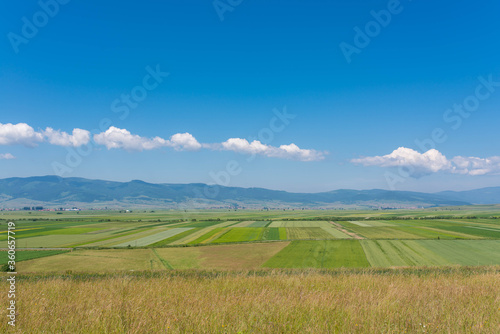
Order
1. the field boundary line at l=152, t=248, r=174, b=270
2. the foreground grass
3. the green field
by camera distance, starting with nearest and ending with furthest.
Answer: the foreground grass
the field boundary line at l=152, t=248, r=174, b=270
the green field

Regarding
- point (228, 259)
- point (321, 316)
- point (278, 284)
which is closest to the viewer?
point (321, 316)

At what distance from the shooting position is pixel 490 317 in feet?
16.0

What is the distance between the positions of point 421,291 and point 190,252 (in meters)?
48.0

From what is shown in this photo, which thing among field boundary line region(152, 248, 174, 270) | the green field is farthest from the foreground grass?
field boundary line region(152, 248, 174, 270)

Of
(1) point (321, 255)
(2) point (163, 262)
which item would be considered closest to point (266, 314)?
(2) point (163, 262)

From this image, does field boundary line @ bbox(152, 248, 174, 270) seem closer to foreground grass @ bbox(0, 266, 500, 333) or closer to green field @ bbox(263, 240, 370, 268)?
green field @ bbox(263, 240, 370, 268)

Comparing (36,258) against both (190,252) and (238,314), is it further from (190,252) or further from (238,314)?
(238,314)

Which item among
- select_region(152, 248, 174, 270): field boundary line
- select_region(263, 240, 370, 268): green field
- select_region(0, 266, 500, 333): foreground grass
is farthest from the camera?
select_region(263, 240, 370, 268): green field

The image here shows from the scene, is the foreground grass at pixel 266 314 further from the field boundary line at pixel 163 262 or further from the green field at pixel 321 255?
the field boundary line at pixel 163 262

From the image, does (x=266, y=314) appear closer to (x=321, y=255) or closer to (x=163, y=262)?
(x=163, y=262)

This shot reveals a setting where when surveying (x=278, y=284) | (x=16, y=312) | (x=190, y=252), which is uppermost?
(x=16, y=312)

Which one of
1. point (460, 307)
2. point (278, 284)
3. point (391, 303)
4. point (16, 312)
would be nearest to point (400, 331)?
point (391, 303)

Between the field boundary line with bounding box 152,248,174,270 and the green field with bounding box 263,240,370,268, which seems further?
the green field with bounding box 263,240,370,268

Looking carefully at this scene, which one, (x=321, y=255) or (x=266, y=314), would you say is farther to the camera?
(x=321, y=255)
